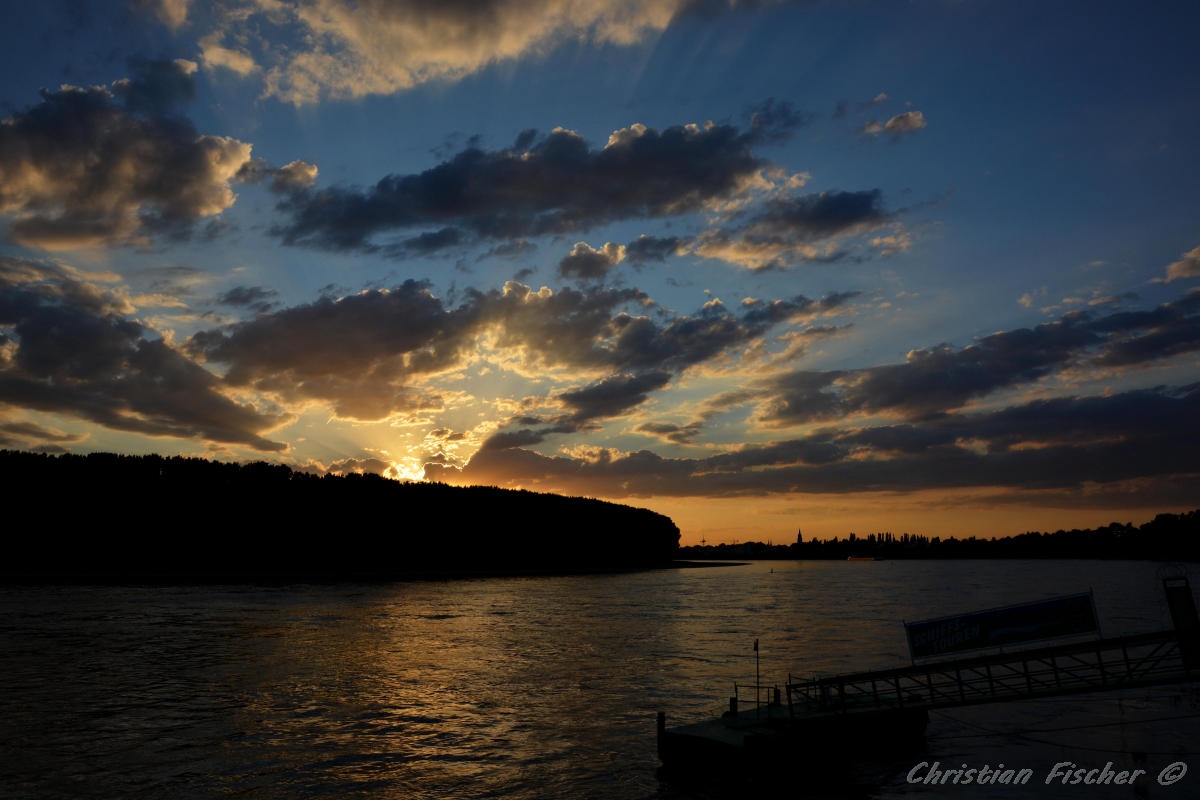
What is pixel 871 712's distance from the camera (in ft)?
111

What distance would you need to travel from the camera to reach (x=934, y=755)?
3512 centimetres

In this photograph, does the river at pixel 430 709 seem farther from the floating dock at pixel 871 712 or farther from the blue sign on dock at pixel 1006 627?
the blue sign on dock at pixel 1006 627

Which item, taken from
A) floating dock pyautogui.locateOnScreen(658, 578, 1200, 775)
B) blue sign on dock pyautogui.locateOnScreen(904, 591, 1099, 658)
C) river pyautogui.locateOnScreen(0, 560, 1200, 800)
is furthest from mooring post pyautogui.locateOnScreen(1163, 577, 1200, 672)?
river pyautogui.locateOnScreen(0, 560, 1200, 800)

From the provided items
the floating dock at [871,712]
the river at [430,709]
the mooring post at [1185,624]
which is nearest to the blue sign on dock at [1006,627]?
the floating dock at [871,712]

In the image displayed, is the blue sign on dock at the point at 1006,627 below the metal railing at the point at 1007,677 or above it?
above

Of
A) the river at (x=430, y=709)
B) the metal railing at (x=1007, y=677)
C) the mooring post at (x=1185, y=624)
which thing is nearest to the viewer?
the mooring post at (x=1185, y=624)

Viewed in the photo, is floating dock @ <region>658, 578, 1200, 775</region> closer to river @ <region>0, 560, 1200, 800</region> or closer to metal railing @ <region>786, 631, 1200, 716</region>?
metal railing @ <region>786, 631, 1200, 716</region>

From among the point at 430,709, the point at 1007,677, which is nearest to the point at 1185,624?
the point at 1007,677

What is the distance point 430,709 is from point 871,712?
78.6 ft

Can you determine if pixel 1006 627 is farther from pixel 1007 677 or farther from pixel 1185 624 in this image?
pixel 1185 624

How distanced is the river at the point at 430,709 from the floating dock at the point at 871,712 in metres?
1.62

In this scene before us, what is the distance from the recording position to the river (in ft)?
98.7

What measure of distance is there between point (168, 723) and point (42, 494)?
184 metres

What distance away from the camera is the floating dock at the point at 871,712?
28.2 m
